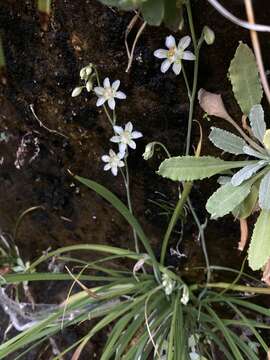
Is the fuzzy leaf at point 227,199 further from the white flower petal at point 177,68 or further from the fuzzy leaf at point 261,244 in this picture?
the white flower petal at point 177,68

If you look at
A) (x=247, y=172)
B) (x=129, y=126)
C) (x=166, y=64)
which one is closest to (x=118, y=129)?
(x=129, y=126)

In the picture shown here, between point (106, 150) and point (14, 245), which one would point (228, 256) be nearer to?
point (106, 150)

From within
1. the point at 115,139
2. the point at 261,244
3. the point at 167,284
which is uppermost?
the point at 115,139

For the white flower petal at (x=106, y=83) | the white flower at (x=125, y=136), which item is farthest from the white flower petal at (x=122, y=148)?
the white flower petal at (x=106, y=83)

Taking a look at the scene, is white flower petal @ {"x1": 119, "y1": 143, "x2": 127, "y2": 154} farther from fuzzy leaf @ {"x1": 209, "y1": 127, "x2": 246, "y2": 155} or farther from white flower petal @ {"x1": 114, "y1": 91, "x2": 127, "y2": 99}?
fuzzy leaf @ {"x1": 209, "y1": 127, "x2": 246, "y2": 155}

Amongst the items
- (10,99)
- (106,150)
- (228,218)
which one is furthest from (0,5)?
(228,218)

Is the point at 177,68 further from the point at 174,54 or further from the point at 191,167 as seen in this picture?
the point at 191,167

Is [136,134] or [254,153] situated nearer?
[254,153]
